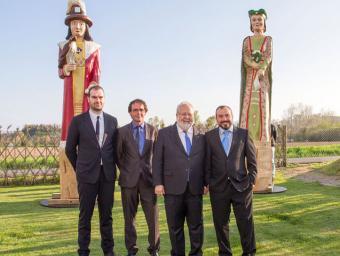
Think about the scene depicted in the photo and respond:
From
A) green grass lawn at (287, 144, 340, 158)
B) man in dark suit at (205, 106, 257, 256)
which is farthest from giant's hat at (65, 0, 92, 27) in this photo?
green grass lawn at (287, 144, 340, 158)

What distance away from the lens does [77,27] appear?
675 centimetres

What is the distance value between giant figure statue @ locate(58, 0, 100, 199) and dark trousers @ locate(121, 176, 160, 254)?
286cm

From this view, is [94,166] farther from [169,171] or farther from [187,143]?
[187,143]

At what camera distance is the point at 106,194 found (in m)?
4.13

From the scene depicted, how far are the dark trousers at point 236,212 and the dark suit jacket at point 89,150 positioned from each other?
1.10m

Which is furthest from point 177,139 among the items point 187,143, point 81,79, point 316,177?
point 316,177

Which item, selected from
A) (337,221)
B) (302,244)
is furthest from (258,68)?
(302,244)

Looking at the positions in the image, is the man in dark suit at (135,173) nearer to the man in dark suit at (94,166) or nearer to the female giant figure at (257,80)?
the man in dark suit at (94,166)

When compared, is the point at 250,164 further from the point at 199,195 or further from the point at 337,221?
the point at 337,221

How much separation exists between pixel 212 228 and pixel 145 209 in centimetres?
147

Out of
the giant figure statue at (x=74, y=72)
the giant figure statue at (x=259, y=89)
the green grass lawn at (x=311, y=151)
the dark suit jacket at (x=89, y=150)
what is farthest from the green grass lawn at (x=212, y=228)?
the green grass lawn at (x=311, y=151)

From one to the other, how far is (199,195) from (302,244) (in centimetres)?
149

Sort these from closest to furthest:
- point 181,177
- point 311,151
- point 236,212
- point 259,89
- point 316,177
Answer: point 181,177, point 236,212, point 259,89, point 316,177, point 311,151

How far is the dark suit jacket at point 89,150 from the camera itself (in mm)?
4059
